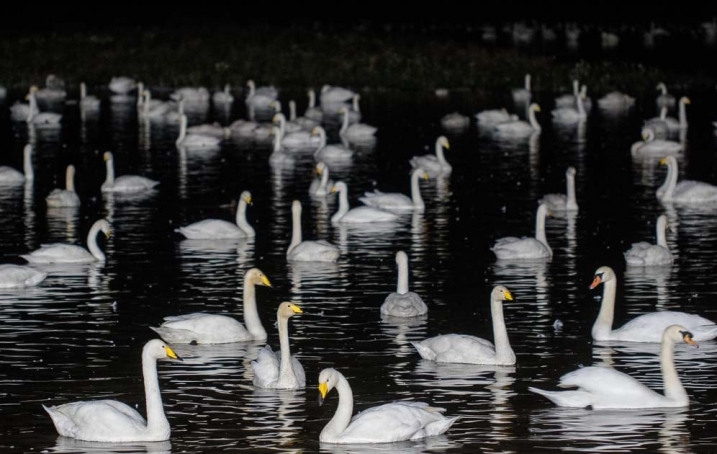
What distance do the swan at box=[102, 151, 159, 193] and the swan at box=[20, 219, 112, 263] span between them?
932cm

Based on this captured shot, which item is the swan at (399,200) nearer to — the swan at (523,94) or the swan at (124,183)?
the swan at (124,183)

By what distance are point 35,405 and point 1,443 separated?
59.8 inches

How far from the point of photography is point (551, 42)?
80.6 meters

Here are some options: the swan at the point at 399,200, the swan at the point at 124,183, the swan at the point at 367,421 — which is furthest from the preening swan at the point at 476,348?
the swan at the point at 124,183

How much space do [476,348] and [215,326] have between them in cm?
327

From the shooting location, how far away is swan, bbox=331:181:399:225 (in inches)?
1158

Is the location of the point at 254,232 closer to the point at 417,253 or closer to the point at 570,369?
the point at 417,253

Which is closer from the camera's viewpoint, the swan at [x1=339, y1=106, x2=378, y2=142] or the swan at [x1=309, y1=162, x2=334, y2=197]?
the swan at [x1=309, y1=162, x2=334, y2=197]

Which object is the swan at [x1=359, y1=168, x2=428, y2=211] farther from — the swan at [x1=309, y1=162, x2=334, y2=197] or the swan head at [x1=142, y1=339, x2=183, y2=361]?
the swan head at [x1=142, y1=339, x2=183, y2=361]

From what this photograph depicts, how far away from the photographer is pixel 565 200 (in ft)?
101

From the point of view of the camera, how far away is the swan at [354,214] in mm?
29406

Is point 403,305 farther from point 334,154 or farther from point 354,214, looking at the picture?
point 334,154

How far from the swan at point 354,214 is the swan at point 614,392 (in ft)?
46.2

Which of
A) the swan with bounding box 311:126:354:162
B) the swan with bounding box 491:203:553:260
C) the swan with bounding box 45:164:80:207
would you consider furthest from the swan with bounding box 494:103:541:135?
the swan with bounding box 491:203:553:260
